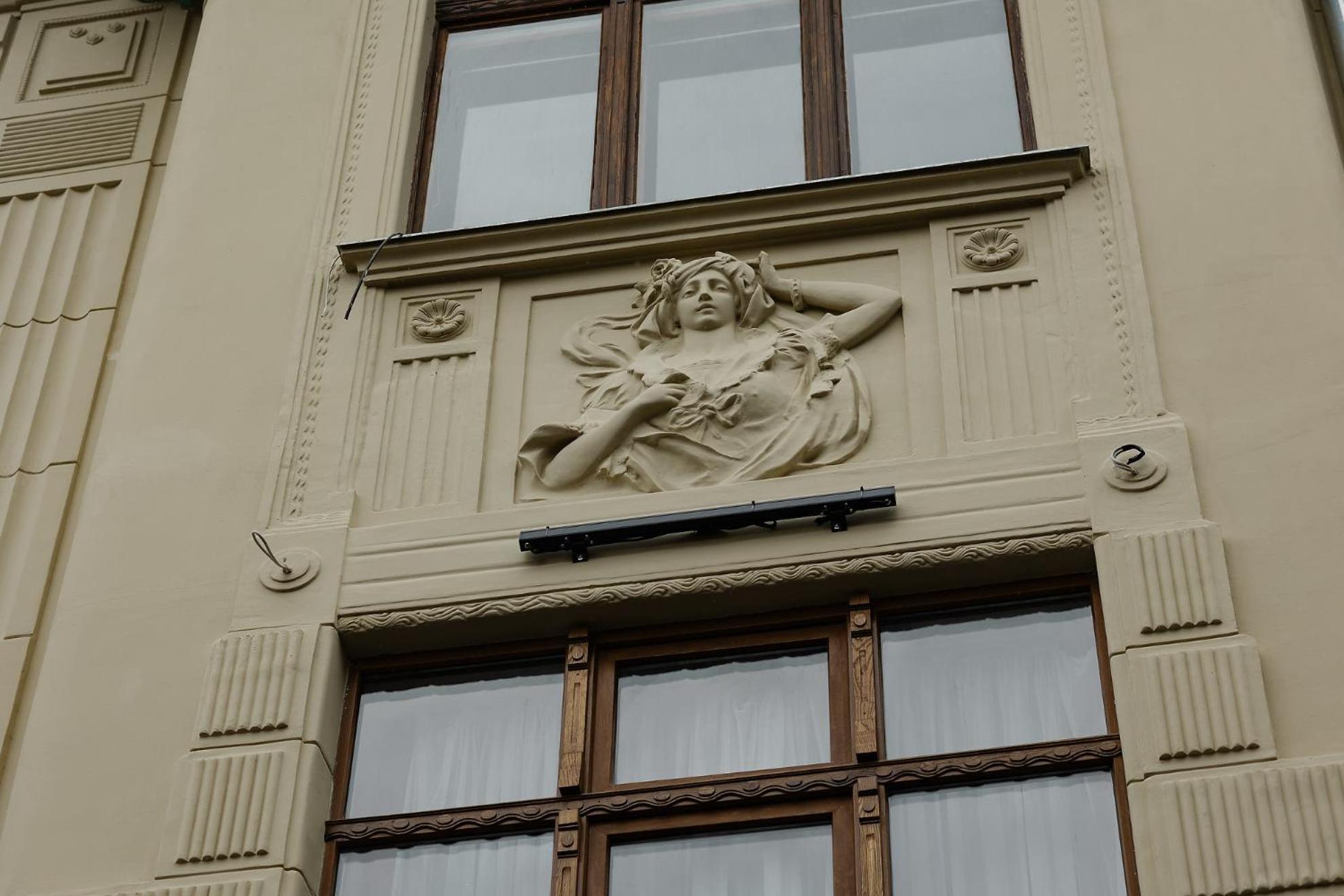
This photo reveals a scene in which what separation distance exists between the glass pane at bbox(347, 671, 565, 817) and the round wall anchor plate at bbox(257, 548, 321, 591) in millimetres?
598

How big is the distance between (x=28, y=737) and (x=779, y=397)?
357cm

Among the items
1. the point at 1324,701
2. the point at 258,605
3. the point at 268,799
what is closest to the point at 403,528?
the point at 258,605

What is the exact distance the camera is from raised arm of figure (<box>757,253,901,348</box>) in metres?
10.5

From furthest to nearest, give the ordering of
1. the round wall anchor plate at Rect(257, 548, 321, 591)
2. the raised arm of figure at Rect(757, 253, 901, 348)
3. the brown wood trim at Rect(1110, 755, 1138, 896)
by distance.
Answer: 1. the raised arm of figure at Rect(757, 253, 901, 348)
2. the round wall anchor plate at Rect(257, 548, 321, 591)
3. the brown wood trim at Rect(1110, 755, 1138, 896)

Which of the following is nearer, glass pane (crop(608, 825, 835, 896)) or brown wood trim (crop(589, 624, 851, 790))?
glass pane (crop(608, 825, 835, 896))

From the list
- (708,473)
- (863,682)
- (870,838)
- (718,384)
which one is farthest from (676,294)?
(870,838)

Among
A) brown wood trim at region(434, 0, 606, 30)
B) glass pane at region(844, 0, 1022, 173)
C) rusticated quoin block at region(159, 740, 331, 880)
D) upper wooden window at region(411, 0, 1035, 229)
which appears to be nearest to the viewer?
rusticated quoin block at region(159, 740, 331, 880)

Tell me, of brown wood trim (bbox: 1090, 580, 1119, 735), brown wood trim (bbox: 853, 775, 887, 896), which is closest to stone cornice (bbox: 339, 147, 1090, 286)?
brown wood trim (bbox: 1090, 580, 1119, 735)

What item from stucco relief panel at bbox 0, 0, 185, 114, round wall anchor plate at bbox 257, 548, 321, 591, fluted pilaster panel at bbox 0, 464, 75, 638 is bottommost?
round wall anchor plate at bbox 257, 548, 321, 591

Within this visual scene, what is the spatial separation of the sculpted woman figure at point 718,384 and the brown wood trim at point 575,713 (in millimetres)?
828

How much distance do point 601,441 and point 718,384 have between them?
59cm

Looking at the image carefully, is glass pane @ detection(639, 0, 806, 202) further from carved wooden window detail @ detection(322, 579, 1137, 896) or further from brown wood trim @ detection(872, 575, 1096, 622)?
carved wooden window detail @ detection(322, 579, 1137, 896)

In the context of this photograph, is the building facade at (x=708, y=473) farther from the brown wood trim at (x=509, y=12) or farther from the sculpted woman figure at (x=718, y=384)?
the brown wood trim at (x=509, y=12)

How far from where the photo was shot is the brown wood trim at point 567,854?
8.99m
